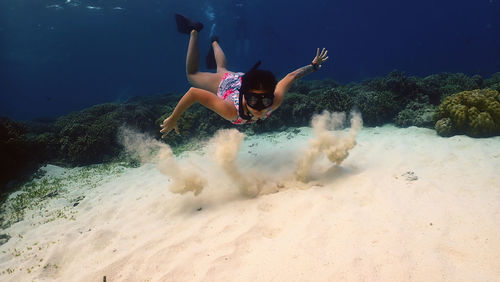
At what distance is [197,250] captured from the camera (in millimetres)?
2945

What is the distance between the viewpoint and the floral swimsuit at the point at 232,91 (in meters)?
3.94

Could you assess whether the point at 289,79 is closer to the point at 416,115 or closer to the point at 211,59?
the point at 211,59

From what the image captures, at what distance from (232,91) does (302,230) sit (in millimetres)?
2740

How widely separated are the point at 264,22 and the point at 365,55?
4121 cm

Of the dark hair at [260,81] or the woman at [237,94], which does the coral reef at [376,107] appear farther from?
the dark hair at [260,81]

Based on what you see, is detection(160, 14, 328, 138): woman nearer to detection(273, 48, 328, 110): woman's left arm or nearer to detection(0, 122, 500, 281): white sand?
detection(273, 48, 328, 110): woman's left arm

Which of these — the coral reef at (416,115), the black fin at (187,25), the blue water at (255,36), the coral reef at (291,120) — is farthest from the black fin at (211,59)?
the blue water at (255,36)

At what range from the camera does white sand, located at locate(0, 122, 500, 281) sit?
2.33m

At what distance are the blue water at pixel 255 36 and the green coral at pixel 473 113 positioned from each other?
41189 mm

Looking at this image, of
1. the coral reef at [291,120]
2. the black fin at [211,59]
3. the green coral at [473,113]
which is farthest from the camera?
the black fin at [211,59]

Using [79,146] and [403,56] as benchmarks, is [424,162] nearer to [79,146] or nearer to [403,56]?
[79,146]

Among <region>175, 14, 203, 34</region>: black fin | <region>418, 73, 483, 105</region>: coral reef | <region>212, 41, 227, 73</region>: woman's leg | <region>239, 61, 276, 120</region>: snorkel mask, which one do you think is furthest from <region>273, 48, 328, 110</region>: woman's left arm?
<region>418, 73, 483, 105</region>: coral reef

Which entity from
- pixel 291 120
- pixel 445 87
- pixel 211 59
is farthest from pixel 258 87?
pixel 445 87

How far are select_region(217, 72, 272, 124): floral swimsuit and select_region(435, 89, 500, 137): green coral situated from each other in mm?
5590
